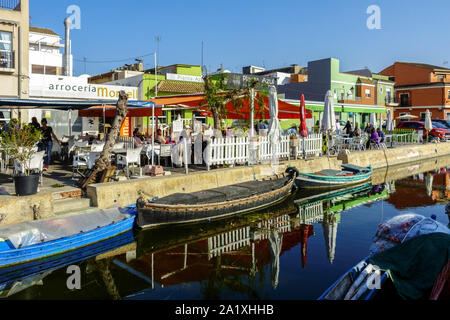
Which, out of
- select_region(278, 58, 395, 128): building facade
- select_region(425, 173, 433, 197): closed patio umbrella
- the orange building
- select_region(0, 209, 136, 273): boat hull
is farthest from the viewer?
the orange building

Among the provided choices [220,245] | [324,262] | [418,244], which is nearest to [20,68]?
[220,245]

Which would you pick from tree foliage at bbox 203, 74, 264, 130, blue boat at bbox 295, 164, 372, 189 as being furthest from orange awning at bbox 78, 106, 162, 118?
blue boat at bbox 295, 164, 372, 189

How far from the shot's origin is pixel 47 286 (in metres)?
6.32

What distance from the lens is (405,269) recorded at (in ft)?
16.5

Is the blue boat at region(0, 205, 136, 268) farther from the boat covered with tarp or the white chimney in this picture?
the white chimney

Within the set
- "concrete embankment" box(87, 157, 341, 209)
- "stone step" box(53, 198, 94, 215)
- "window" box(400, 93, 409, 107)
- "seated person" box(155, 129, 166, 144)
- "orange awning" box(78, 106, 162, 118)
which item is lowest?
"stone step" box(53, 198, 94, 215)

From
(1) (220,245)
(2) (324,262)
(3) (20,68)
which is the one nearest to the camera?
(2) (324,262)

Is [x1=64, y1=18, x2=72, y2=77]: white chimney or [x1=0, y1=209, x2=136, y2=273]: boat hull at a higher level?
[x1=64, y1=18, x2=72, y2=77]: white chimney

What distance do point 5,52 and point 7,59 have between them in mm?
317

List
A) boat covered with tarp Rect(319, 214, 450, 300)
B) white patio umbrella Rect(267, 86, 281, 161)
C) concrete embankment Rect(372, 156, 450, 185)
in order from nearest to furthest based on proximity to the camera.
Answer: boat covered with tarp Rect(319, 214, 450, 300)
white patio umbrella Rect(267, 86, 281, 161)
concrete embankment Rect(372, 156, 450, 185)

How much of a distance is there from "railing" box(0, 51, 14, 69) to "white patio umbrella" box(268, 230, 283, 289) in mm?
14353

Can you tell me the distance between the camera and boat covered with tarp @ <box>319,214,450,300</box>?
4.78 metres
